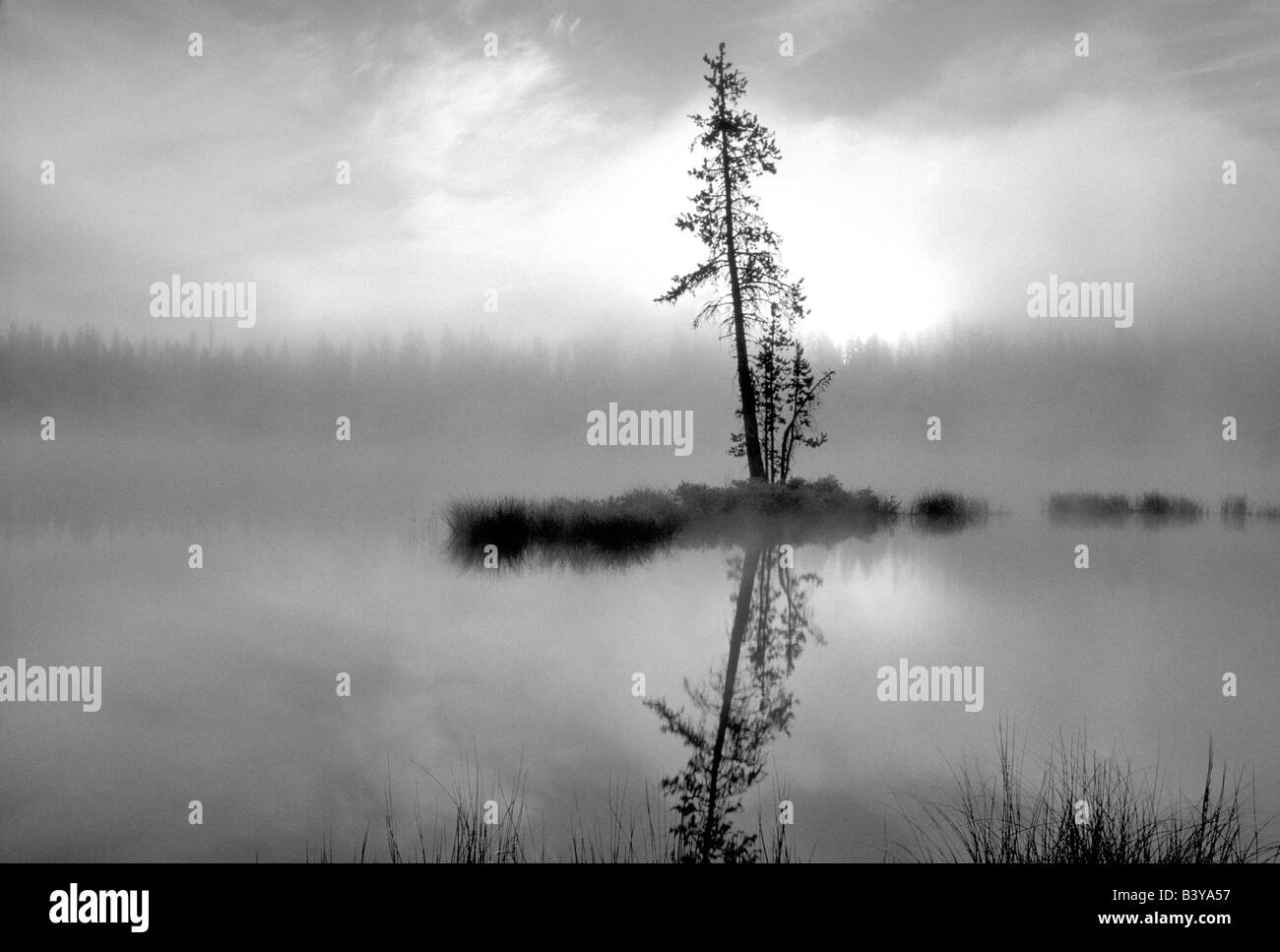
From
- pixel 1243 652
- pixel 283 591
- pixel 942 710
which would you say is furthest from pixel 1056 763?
pixel 283 591

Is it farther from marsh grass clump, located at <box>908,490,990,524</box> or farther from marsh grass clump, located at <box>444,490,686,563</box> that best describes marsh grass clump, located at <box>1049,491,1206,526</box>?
marsh grass clump, located at <box>444,490,686,563</box>

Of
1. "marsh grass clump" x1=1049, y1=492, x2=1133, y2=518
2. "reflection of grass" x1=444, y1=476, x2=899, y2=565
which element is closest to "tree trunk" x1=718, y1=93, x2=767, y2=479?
"reflection of grass" x1=444, y1=476, x2=899, y2=565

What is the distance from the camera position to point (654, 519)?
1852 centimetres

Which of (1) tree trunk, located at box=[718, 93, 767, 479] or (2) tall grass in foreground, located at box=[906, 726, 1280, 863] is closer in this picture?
(2) tall grass in foreground, located at box=[906, 726, 1280, 863]

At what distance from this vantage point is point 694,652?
8.34 metres

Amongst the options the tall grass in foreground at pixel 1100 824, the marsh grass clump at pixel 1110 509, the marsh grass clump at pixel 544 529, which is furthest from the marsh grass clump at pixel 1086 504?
the tall grass in foreground at pixel 1100 824

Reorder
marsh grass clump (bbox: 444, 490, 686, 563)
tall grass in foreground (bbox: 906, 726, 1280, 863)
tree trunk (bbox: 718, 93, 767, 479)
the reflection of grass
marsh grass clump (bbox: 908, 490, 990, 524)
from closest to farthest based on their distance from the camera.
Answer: tall grass in foreground (bbox: 906, 726, 1280, 863) < marsh grass clump (bbox: 444, 490, 686, 563) < the reflection of grass < tree trunk (bbox: 718, 93, 767, 479) < marsh grass clump (bbox: 908, 490, 990, 524)

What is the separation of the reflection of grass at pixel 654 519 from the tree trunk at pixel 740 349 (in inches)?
39.0

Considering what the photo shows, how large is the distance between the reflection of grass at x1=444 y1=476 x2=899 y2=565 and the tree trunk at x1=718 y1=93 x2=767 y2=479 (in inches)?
39.0

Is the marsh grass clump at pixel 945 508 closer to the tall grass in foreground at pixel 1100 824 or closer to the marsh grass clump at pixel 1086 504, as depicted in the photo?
the marsh grass clump at pixel 1086 504

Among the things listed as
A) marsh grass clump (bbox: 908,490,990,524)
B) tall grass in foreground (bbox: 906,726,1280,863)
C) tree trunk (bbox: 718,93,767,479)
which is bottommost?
tall grass in foreground (bbox: 906,726,1280,863)

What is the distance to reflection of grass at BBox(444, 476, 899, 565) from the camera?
16.2 meters

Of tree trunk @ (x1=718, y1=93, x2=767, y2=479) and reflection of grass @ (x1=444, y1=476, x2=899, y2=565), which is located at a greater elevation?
tree trunk @ (x1=718, y1=93, x2=767, y2=479)
